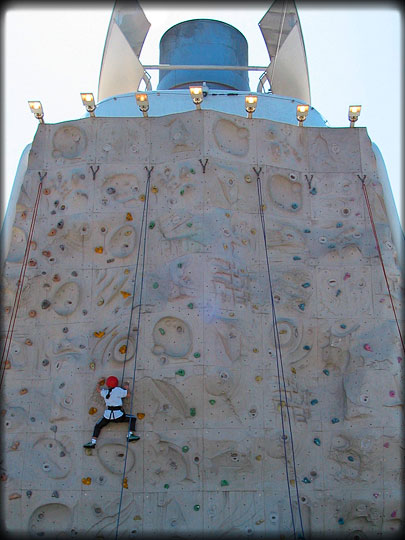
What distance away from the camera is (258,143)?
1284 cm

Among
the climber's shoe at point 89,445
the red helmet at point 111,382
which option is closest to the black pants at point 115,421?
the climber's shoe at point 89,445

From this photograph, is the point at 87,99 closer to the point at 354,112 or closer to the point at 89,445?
the point at 354,112

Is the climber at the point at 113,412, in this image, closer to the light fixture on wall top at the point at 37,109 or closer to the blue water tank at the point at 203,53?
the light fixture on wall top at the point at 37,109

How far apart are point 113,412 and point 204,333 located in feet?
5.99

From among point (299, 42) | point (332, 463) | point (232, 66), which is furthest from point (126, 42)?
point (332, 463)

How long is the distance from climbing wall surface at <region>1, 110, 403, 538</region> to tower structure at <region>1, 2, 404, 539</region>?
26mm

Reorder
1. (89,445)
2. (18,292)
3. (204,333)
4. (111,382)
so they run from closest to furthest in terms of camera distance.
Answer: (89,445) < (111,382) < (204,333) < (18,292)

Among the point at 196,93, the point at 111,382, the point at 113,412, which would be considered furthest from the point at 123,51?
the point at 113,412

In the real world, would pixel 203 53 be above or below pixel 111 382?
above

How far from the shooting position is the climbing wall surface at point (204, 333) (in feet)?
36.6

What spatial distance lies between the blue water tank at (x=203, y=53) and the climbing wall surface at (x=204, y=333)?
5404mm

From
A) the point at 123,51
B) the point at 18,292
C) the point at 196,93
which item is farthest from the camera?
the point at 123,51

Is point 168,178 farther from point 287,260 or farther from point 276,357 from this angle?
point 276,357

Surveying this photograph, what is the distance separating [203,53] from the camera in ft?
59.8
